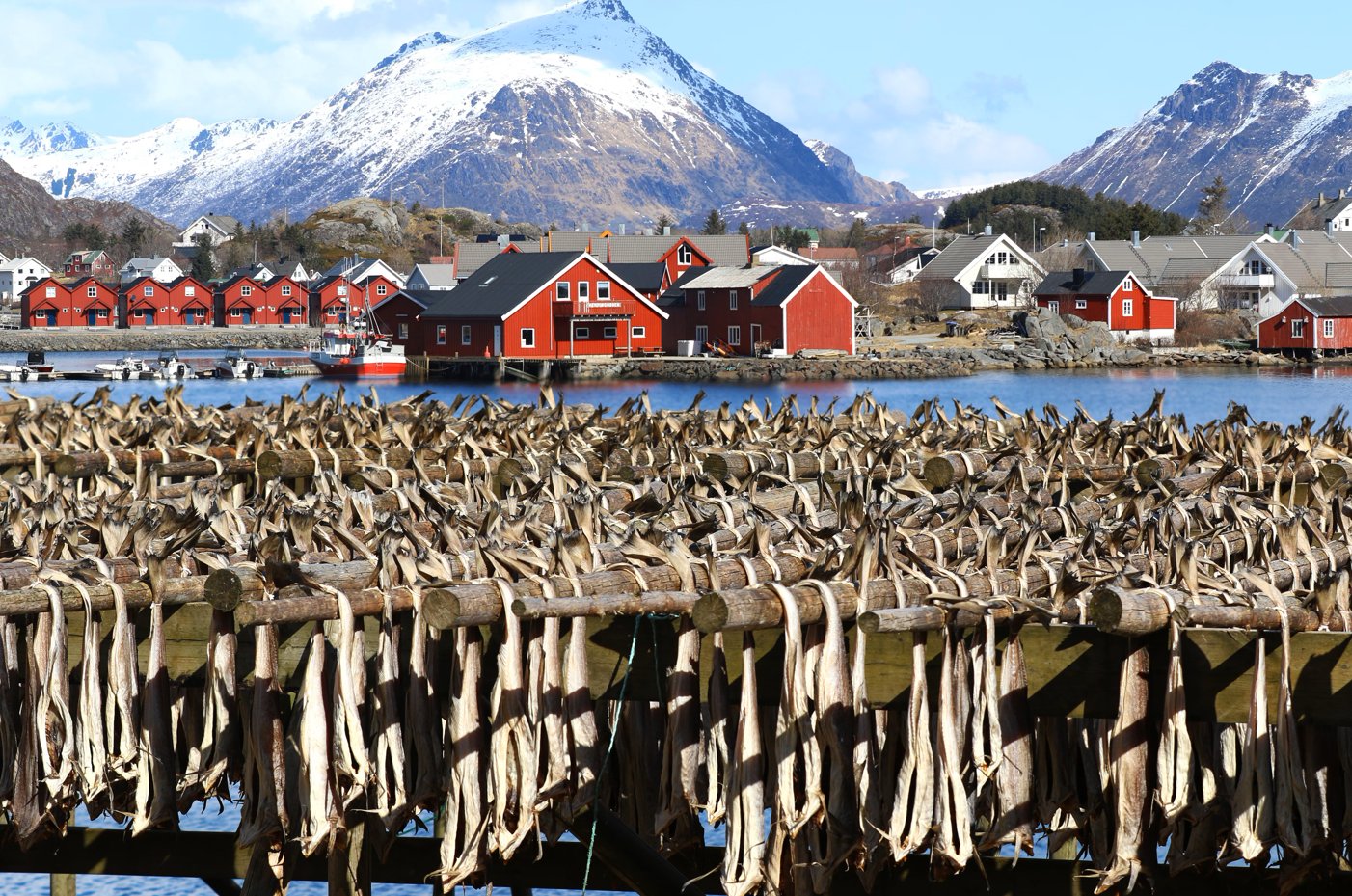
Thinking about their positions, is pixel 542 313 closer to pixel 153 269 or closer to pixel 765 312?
pixel 765 312

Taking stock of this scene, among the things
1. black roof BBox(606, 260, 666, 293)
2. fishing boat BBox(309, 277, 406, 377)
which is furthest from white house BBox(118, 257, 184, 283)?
black roof BBox(606, 260, 666, 293)


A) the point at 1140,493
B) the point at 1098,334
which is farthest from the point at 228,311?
the point at 1140,493

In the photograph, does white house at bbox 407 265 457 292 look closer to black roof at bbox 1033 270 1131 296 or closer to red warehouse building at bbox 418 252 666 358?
red warehouse building at bbox 418 252 666 358

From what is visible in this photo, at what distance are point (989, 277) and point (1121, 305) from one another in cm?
1606

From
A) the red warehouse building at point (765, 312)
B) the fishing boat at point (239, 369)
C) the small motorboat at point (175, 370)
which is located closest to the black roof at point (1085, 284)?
the red warehouse building at point (765, 312)

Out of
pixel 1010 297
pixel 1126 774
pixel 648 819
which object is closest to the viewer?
pixel 1126 774

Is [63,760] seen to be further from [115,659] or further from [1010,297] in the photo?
[1010,297]

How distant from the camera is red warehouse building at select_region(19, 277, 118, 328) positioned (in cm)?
12538

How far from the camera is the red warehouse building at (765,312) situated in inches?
3125

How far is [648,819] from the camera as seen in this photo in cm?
474

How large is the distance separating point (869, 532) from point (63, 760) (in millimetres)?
2584

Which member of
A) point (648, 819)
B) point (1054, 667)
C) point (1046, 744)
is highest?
point (1054, 667)

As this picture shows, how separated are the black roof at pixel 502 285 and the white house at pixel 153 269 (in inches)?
3090

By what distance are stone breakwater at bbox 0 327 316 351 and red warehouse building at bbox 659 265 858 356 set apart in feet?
150
